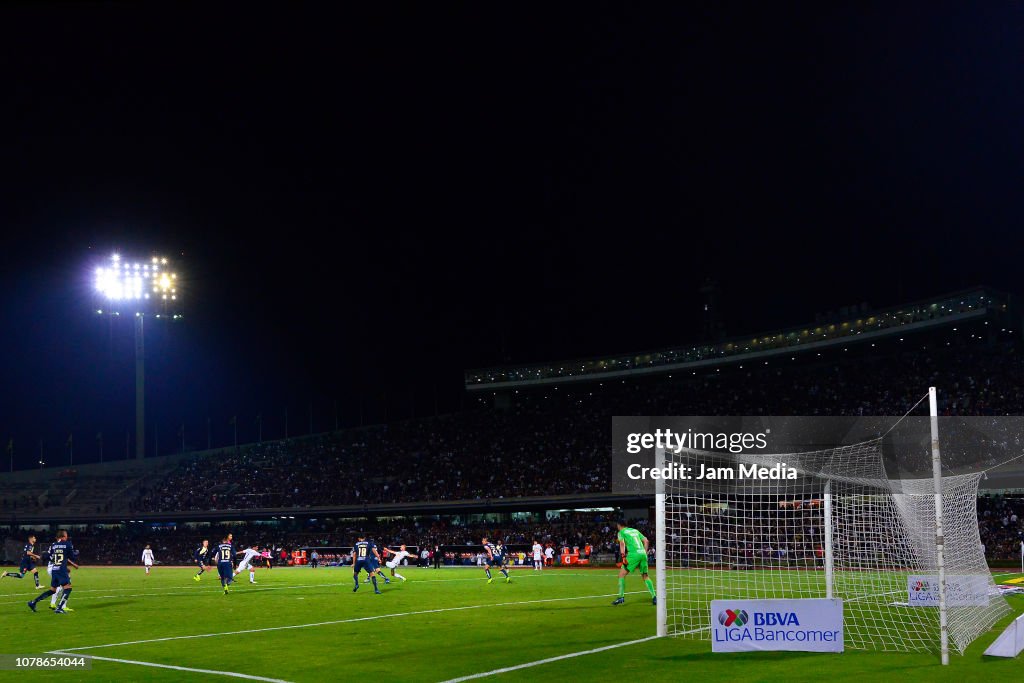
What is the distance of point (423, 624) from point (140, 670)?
6.61 metres

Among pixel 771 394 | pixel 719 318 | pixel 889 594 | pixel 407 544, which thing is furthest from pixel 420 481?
pixel 889 594

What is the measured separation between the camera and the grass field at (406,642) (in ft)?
38.1

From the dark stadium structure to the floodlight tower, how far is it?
26.3 feet

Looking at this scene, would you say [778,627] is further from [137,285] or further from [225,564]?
[137,285]

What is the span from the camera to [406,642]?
1502cm

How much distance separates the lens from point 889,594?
23.0 meters

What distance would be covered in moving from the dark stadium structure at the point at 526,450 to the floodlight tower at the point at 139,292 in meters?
8.03

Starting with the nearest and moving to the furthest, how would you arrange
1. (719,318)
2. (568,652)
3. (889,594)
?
1. (568,652)
2. (889,594)
3. (719,318)

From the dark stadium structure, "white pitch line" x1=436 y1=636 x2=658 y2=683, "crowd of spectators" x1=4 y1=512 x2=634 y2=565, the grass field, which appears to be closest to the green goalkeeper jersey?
the grass field

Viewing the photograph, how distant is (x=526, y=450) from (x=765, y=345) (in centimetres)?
1895

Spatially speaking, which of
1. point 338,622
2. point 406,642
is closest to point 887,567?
point 338,622

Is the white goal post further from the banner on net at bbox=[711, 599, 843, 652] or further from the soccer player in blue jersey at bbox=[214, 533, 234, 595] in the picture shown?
the soccer player in blue jersey at bbox=[214, 533, 234, 595]

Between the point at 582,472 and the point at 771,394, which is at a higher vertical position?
the point at 771,394

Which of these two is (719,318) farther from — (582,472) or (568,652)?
(568,652)
